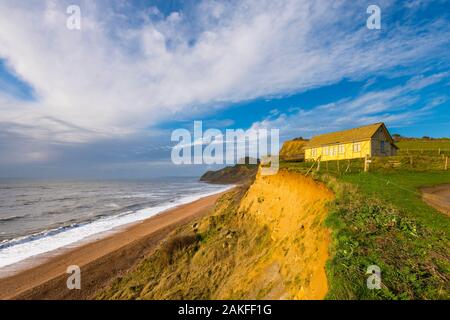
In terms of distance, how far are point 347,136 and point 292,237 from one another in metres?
29.7

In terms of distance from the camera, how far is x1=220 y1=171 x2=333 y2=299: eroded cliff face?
19.9 ft

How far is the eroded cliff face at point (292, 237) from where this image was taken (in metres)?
6.07

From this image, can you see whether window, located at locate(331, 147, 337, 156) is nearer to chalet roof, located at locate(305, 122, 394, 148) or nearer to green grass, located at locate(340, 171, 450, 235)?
chalet roof, located at locate(305, 122, 394, 148)

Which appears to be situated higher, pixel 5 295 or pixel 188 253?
pixel 188 253

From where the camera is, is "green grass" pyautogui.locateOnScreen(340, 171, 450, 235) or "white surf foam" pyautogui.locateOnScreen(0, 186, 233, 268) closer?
"green grass" pyautogui.locateOnScreen(340, 171, 450, 235)

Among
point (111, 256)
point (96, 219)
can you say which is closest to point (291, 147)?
point (96, 219)

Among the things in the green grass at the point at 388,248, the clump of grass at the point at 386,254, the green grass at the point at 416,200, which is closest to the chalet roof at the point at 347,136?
the green grass at the point at 416,200

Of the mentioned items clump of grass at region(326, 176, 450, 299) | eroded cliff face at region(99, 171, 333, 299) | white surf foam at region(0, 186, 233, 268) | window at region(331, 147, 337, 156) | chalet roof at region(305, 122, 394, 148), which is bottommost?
white surf foam at region(0, 186, 233, 268)

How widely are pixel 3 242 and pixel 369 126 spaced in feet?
139

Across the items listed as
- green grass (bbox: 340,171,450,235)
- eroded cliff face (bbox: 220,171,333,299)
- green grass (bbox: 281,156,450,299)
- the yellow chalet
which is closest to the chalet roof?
the yellow chalet

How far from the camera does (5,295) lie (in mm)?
11797

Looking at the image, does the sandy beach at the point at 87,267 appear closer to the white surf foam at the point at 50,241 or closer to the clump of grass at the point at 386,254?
the white surf foam at the point at 50,241
